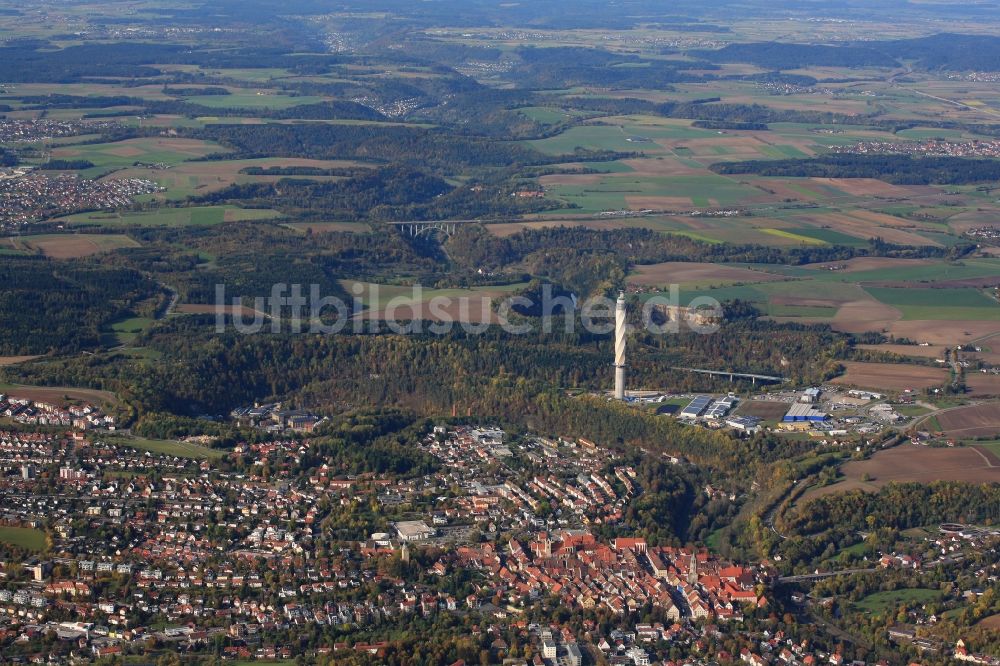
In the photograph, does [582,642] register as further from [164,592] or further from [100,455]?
[100,455]

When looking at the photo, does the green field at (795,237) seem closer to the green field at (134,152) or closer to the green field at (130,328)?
the green field at (130,328)

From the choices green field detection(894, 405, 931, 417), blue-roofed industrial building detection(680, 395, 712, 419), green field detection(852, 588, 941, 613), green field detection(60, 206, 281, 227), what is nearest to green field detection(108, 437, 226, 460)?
blue-roofed industrial building detection(680, 395, 712, 419)

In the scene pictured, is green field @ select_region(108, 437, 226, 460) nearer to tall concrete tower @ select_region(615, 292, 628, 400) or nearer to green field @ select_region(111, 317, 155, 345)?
green field @ select_region(111, 317, 155, 345)

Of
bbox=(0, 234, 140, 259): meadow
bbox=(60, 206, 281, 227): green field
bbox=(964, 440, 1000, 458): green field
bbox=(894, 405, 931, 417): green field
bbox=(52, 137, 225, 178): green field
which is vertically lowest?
bbox=(52, 137, 225, 178): green field

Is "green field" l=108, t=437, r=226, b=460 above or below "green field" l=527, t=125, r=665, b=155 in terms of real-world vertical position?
above

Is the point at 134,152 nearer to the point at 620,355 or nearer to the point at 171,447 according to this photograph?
the point at 620,355

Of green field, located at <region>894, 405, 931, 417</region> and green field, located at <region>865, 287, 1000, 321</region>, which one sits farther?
green field, located at <region>865, 287, 1000, 321</region>
